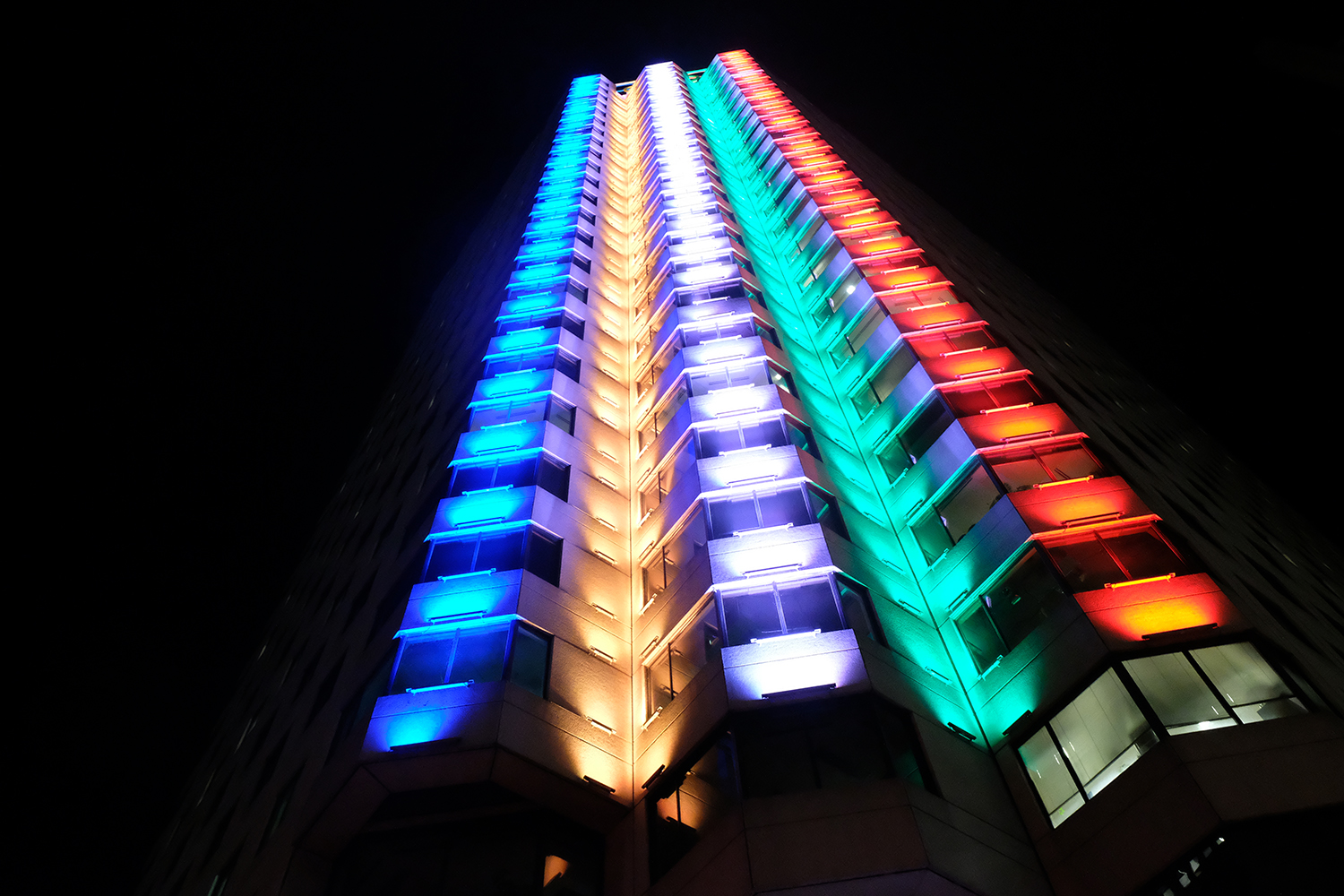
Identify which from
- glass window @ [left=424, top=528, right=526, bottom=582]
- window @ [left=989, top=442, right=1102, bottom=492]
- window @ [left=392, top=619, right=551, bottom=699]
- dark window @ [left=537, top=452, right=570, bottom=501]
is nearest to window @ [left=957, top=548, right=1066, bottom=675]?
window @ [left=989, top=442, right=1102, bottom=492]

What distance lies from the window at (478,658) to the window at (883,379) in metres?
15.4

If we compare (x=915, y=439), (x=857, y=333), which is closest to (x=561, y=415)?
(x=915, y=439)

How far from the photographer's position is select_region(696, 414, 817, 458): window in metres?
24.8

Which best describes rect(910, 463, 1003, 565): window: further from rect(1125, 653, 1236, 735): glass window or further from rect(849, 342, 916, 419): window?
rect(849, 342, 916, 419): window

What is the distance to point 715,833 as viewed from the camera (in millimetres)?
14461

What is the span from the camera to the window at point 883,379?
28.2m

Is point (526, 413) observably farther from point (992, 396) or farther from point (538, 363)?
point (992, 396)

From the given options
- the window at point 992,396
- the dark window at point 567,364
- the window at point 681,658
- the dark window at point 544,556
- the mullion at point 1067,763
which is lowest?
the mullion at point 1067,763

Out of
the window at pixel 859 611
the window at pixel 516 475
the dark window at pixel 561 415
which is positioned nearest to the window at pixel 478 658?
the window at pixel 516 475

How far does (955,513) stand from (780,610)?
6580 mm

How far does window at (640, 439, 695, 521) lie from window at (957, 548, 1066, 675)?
8.60 m

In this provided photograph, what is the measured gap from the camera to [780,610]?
18.6m

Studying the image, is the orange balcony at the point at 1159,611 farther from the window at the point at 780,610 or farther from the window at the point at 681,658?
the window at the point at 681,658

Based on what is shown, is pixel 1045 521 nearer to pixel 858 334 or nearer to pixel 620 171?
pixel 858 334
